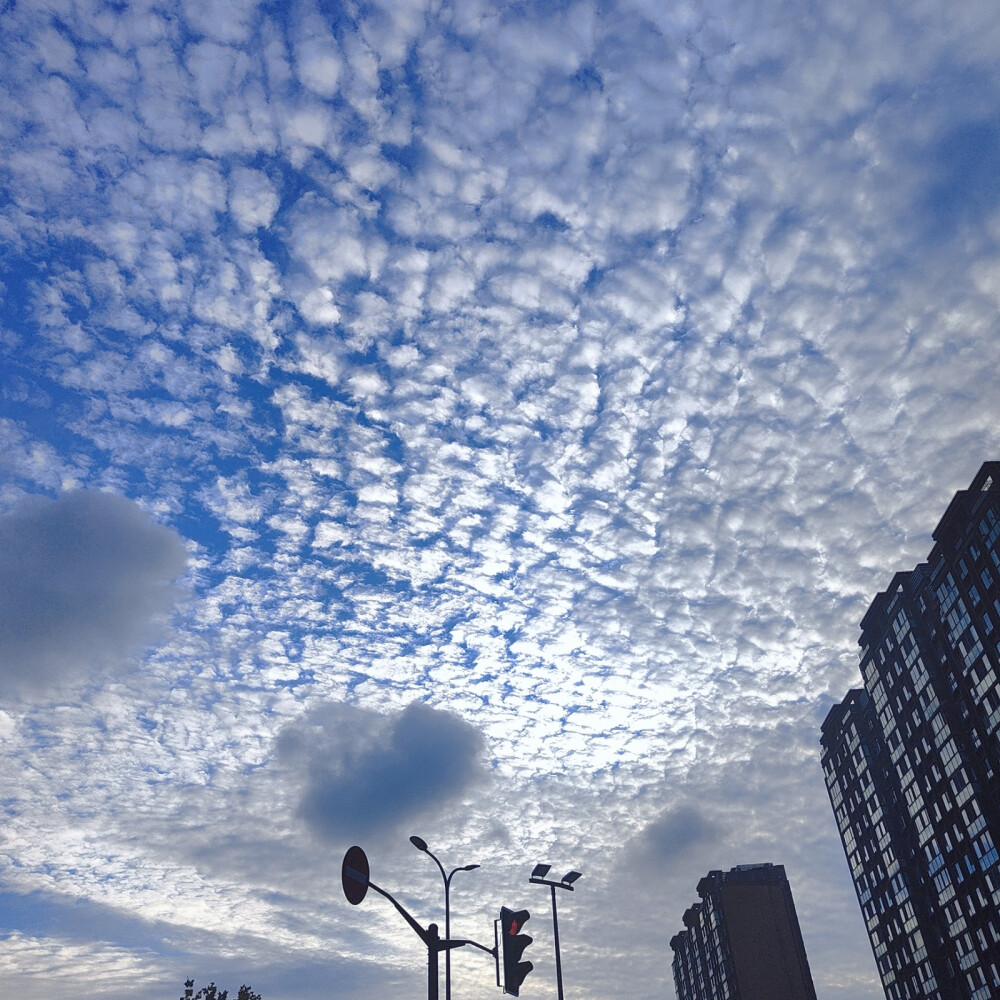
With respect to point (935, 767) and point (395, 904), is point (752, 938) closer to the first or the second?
point (935, 767)

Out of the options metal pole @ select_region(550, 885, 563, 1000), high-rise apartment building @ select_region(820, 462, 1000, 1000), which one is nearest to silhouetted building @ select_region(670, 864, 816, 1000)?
high-rise apartment building @ select_region(820, 462, 1000, 1000)

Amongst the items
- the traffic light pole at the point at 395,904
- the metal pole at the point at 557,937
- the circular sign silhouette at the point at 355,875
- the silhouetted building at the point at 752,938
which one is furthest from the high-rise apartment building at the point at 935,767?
the circular sign silhouette at the point at 355,875

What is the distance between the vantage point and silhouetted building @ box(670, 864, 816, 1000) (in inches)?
3952

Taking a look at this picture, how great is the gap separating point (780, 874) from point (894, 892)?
2775 centimetres

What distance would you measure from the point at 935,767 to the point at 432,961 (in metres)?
81.1

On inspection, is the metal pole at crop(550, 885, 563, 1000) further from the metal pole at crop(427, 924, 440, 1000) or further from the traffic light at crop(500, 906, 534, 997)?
the traffic light at crop(500, 906, 534, 997)

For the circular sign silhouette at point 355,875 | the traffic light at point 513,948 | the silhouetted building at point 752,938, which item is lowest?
the traffic light at point 513,948

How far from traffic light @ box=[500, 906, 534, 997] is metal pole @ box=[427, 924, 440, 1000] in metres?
3.70

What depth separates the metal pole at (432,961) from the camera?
49.1 ft

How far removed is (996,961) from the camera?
67.8 m

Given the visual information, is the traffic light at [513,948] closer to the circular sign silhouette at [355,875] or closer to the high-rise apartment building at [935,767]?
the circular sign silhouette at [355,875]

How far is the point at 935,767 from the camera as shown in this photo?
78.4 m

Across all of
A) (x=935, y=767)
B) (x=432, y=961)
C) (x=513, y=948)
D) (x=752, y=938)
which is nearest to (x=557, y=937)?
(x=432, y=961)

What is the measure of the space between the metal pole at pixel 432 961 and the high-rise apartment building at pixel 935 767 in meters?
68.4
